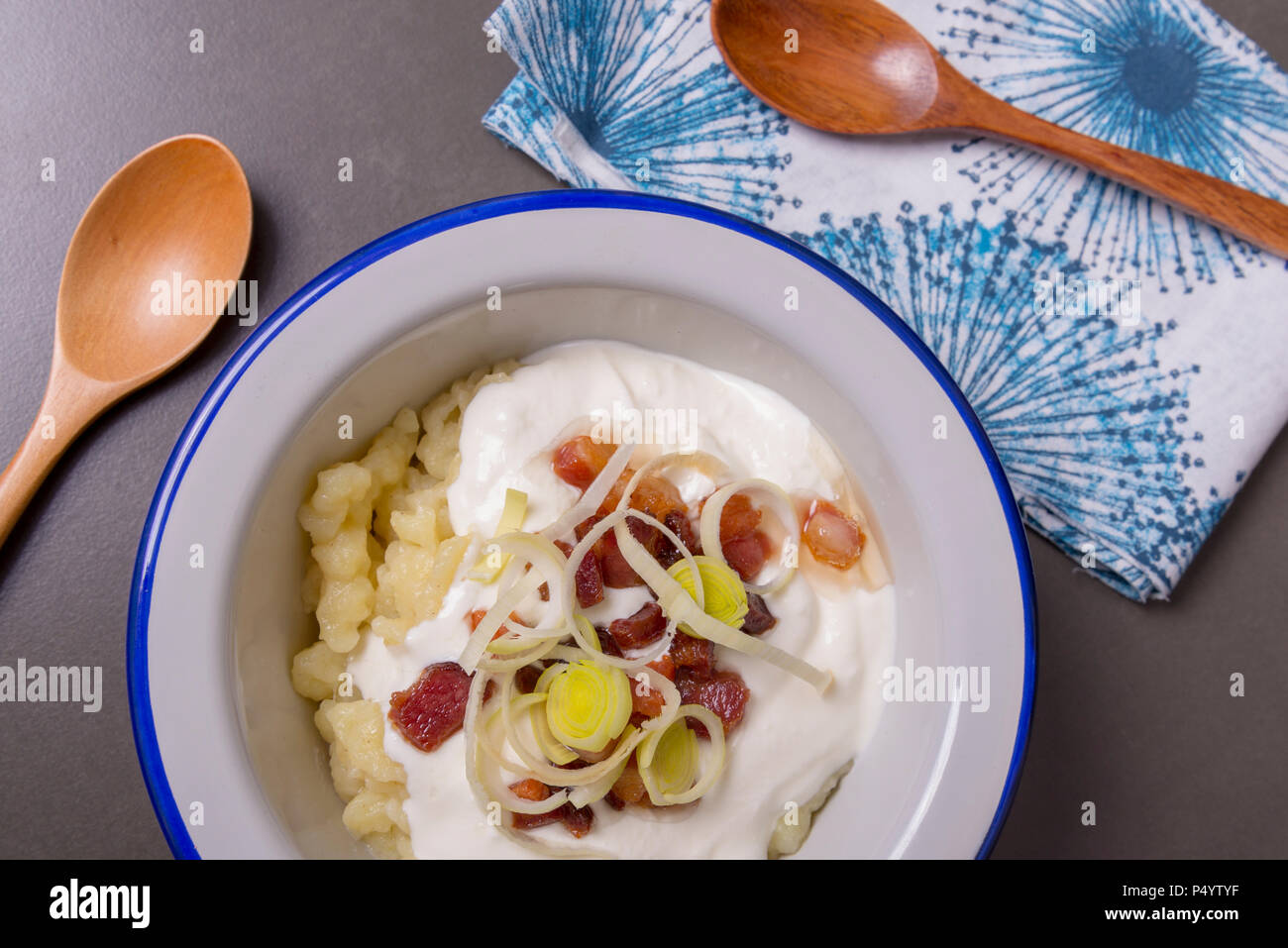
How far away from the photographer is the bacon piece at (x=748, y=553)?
141 centimetres

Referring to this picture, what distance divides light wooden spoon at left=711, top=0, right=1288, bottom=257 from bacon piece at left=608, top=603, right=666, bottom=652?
94 cm

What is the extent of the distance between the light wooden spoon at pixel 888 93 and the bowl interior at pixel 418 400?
0.59 meters

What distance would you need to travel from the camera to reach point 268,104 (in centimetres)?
181

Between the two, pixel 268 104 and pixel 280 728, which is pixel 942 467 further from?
pixel 268 104

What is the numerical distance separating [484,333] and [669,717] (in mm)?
609

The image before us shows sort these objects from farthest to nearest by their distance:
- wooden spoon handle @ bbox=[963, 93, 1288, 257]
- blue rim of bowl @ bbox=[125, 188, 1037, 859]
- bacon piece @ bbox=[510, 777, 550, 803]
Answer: wooden spoon handle @ bbox=[963, 93, 1288, 257], bacon piece @ bbox=[510, 777, 550, 803], blue rim of bowl @ bbox=[125, 188, 1037, 859]

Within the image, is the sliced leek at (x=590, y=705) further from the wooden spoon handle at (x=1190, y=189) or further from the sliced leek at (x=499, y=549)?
the wooden spoon handle at (x=1190, y=189)

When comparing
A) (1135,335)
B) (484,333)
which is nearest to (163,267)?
(484,333)

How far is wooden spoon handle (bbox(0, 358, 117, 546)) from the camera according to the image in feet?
5.61

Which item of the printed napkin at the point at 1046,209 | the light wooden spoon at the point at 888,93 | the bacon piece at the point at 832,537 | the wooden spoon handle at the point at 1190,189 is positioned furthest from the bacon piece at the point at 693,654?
the wooden spoon handle at the point at 1190,189

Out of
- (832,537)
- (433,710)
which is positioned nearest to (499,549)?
(433,710)

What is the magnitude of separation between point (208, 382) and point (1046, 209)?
4.99 feet

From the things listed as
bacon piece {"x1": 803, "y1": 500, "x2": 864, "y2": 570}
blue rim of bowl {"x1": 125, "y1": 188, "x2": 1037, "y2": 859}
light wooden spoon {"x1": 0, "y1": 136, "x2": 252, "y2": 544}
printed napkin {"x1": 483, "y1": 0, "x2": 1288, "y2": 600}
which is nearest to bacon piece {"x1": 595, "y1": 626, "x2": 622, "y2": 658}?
bacon piece {"x1": 803, "y1": 500, "x2": 864, "y2": 570}

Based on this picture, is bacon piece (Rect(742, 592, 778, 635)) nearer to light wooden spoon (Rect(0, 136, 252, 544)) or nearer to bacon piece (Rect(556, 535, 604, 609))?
bacon piece (Rect(556, 535, 604, 609))
